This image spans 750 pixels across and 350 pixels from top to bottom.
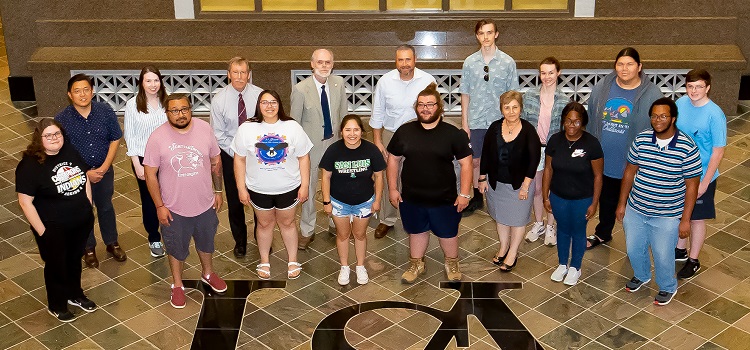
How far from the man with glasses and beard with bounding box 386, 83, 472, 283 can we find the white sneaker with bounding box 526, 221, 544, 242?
3.58 feet

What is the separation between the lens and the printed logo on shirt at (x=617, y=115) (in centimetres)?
825

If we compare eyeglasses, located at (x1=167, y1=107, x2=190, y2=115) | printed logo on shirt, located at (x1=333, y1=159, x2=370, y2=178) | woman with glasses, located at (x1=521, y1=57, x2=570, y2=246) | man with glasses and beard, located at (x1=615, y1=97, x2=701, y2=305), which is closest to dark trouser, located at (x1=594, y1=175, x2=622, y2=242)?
woman with glasses, located at (x1=521, y1=57, x2=570, y2=246)

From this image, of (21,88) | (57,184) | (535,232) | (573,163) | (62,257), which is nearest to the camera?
(57,184)

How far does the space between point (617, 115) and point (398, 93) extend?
6.06 ft

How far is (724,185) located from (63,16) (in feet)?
25.8

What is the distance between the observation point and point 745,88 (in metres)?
12.3

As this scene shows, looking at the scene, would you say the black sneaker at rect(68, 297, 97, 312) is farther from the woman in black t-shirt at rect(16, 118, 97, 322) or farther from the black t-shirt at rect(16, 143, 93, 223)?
the black t-shirt at rect(16, 143, 93, 223)

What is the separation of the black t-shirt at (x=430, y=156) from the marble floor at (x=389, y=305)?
2.88ft

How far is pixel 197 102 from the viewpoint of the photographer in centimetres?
1225

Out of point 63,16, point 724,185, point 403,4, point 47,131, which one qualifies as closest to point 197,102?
point 63,16

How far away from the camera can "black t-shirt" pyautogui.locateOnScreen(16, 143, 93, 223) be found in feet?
24.2

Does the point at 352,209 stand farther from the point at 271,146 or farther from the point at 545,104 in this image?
the point at 545,104

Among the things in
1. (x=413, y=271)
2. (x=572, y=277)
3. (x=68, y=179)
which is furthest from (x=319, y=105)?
(x=572, y=277)

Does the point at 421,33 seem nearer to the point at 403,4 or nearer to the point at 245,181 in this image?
the point at 403,4
